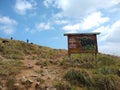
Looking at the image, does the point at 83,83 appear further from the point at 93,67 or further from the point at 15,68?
the point at 15,68

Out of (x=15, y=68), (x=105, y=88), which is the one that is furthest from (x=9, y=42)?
(x=105, y=88)

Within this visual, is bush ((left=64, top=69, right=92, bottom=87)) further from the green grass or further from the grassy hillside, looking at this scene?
the grassy hillside

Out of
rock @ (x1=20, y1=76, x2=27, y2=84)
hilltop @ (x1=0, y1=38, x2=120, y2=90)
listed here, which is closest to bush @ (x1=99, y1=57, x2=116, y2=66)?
hilltop @ (x1=0, y1=38, x2=120, y2=90)

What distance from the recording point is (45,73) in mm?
13289

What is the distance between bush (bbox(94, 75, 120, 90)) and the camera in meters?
11.9

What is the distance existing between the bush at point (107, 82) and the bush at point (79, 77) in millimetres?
384

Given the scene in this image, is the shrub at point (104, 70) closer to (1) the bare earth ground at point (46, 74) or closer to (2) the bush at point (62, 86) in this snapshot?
(1) the bare earth ground at point (46, 74)

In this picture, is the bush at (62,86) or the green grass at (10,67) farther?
the green grass at (10,67)

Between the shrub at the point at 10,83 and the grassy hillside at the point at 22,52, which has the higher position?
the grassy hillside at the point at 22,52

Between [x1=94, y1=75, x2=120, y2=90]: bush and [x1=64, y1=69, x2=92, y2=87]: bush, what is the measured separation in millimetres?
384

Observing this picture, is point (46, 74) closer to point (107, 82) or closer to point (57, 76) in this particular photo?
point (57, 76)

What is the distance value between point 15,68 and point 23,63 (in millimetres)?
1546

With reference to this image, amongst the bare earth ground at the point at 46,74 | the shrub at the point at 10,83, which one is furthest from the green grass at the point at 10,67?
the shrub at the point at 10,83

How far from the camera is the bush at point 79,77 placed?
40.5 ft
